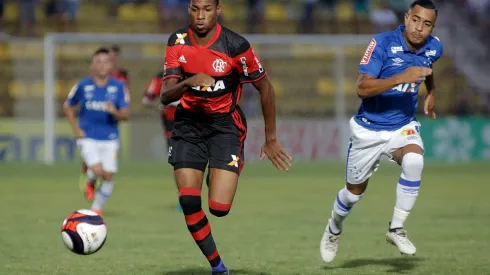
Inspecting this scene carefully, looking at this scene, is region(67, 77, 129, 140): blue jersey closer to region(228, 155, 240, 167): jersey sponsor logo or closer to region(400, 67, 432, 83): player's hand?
region(228, 155, 240, 167): jersey sponsor logo

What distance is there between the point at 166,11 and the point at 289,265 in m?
19.8

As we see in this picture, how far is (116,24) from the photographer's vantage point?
28781mm

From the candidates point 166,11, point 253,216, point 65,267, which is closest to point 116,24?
point 166,11

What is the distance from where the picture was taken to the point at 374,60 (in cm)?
877

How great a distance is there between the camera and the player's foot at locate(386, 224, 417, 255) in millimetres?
8484

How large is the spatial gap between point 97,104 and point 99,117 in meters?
0.22

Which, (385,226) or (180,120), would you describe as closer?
(180,120)

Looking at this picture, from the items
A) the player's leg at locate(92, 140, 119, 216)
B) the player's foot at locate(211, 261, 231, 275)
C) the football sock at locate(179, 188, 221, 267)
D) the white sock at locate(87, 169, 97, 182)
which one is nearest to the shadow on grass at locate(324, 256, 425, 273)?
the player's foot at locate(211, 261, 231, 275)

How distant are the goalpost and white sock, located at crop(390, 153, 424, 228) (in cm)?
1642

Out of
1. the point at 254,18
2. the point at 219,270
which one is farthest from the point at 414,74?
the point at 254,18

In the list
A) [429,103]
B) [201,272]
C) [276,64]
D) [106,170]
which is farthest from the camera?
[276,64]

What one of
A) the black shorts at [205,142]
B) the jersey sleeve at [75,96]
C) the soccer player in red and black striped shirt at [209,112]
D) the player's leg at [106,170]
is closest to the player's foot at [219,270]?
the soccer player in red and black striped shirt at [209,112]

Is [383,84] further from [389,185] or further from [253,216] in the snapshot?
[389,185]

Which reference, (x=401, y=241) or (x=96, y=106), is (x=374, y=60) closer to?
(x=401, y=241)
